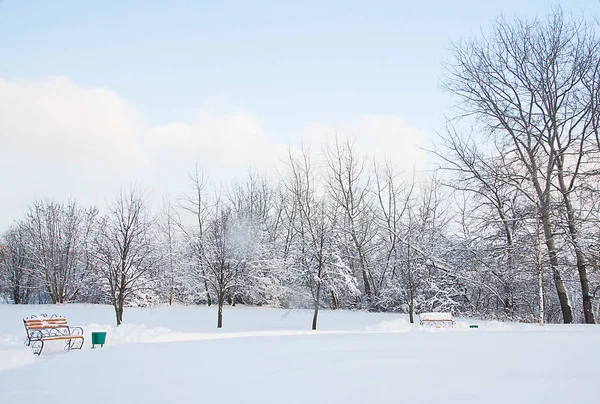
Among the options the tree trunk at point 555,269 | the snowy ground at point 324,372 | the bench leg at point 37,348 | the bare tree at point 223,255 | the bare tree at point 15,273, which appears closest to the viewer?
the snowy ground at point 324,372

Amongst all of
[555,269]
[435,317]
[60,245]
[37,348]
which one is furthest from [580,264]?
[60,245]

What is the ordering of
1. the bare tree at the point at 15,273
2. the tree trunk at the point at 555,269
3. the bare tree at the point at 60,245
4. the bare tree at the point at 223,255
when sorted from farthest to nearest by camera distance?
1. the bare tree at the point at 15,273
2. the bare tree at the point at 60,245
3. the bare tree at the point at 223,255
4. the tree trunk at the point at 555,269

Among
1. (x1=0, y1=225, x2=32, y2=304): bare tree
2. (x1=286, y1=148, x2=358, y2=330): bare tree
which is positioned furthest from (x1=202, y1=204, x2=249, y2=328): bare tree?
(x1=0, y1=225, x2=32, y2=304): bare tree

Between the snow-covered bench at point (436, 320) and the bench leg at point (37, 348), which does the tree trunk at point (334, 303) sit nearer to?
the snow-covered bench at point (436, 320)

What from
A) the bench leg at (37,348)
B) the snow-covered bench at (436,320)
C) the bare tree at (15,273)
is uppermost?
the bare tree at (15,273)

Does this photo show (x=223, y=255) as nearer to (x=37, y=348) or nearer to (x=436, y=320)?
(x=37, y=348)

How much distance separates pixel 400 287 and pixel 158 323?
507 inches

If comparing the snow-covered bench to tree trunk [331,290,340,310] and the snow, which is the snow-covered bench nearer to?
the snow

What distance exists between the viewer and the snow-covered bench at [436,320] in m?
15.2

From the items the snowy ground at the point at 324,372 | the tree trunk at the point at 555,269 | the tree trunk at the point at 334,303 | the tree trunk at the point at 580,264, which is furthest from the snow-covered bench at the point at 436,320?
the tree trunk at the point at 334,303

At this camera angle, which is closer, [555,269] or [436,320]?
[436,320]

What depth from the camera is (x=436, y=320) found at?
15117mm

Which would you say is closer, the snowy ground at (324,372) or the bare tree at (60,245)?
the snowy ground at (324,372)

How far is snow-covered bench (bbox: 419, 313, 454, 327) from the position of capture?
15.2 meters
